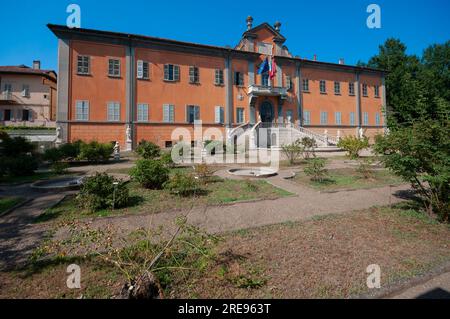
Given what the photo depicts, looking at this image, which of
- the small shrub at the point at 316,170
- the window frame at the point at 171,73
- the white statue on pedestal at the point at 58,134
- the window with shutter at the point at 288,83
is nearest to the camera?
the small shrub at the point at 316,170

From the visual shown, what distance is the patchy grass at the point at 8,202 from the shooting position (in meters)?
5.91

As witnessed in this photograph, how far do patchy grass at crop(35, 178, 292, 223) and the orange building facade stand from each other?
14723 mm

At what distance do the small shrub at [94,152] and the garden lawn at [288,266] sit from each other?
11.6m

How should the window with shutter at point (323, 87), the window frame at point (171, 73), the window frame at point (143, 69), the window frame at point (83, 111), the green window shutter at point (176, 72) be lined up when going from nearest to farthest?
the window frame at point (83, 111), the window frame at point (143, 69), the window frame at point (171, 73), the green window shutter at point (176, 72), the window with shutter at point (323, 87)

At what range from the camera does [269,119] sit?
26969mm

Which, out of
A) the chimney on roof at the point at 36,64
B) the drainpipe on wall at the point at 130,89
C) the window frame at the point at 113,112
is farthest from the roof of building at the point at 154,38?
the chimney on roof at the point at 36,64

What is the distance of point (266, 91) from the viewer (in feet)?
83.3

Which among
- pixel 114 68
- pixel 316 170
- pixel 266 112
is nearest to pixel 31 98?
pixel 114 68

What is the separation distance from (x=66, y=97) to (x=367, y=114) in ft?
120

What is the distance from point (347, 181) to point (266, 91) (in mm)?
17885

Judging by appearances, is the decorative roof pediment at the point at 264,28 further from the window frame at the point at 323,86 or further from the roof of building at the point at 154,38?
the window frame at the point at 323,86
